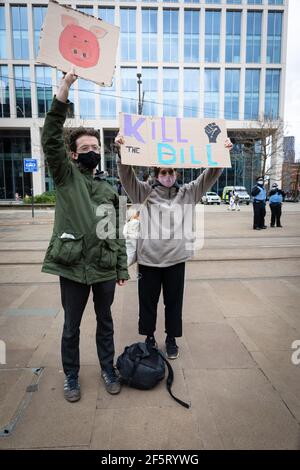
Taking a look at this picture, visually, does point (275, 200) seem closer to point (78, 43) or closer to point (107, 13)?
point (78, 43)

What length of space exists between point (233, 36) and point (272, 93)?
8.57 metres

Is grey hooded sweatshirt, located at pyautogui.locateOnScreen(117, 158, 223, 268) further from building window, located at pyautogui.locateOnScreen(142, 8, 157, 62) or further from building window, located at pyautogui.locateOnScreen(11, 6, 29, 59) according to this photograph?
building window, located at pyautogui.locateOnScreen(11, 6, 29, 59)

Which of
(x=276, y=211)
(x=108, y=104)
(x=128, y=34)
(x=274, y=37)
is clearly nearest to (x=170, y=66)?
(x=128, y=34)

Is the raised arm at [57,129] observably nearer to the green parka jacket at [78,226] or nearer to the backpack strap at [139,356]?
the green parka jacket at [78,226]

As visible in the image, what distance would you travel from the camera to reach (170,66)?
137ft

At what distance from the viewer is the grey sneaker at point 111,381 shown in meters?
2.76

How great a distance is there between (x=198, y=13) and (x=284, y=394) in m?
47.9

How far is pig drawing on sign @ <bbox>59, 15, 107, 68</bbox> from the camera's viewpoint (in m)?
2.43

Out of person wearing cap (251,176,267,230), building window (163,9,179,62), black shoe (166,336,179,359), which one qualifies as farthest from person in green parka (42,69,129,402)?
building window (163,9,179,62)

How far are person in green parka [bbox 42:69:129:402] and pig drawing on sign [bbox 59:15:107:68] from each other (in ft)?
0.56

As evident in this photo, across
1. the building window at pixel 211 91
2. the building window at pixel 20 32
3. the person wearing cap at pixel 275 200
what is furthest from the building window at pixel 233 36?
the person wearing cap at pixel 275 200

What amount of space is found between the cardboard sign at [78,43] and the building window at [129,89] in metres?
41.4

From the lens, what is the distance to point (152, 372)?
2820mm

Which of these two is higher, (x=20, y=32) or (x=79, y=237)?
(x=20, y=32)
